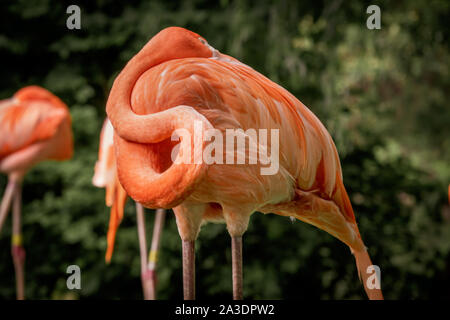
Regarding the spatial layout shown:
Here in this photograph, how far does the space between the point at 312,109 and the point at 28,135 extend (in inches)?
54.6

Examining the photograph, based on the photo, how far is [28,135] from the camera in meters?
2.32

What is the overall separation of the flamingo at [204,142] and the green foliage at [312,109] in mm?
1395

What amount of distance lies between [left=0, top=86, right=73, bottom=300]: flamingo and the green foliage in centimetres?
45

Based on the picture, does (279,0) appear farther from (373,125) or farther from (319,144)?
(319,144)

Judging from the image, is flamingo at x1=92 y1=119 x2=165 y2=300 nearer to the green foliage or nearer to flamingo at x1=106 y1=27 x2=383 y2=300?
the green foliage

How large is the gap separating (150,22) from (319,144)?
71.4 inches

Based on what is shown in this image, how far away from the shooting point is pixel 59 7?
302 centimetres

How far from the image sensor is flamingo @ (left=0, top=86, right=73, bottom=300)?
2.31 metres

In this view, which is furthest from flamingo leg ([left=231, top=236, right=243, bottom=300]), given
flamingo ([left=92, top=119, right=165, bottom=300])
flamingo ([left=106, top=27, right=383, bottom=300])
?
flamingo ([left=92, top=119, right=165, bottom=300])

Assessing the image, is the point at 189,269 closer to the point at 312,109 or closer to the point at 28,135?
the point at 28,135

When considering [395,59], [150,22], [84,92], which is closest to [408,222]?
[395,59]

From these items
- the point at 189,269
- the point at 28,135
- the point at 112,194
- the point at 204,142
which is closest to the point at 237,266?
the point at 189,269

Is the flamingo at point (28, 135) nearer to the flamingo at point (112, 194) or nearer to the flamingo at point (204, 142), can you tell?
the flamingo at point (112, 194)

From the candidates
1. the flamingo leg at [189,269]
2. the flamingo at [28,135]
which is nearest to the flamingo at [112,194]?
the flamingo at [28,135]
